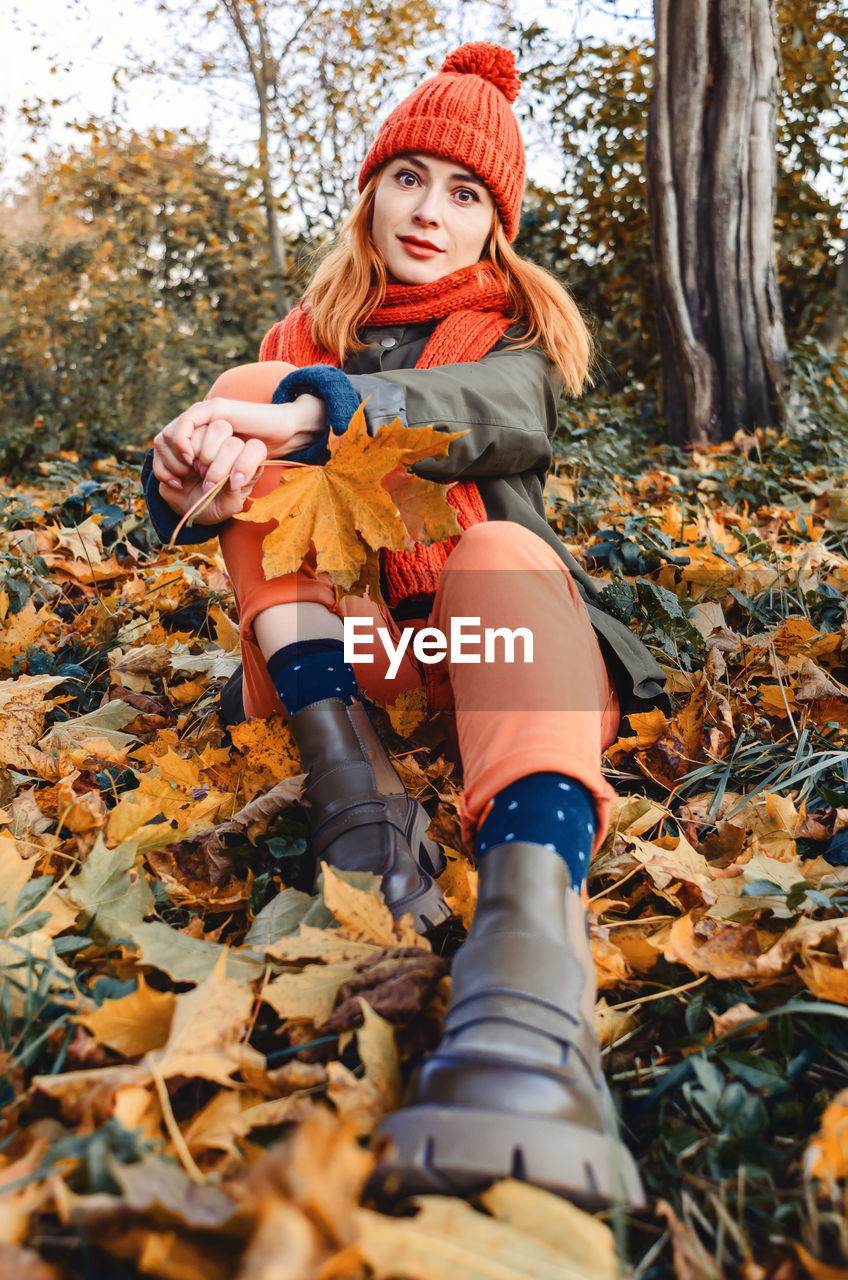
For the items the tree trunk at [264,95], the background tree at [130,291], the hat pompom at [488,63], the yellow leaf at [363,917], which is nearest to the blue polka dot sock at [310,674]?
the yellow leaf at [363,917]

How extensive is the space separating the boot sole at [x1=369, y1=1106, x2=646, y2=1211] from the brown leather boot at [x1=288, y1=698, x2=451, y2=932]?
1.20 feet

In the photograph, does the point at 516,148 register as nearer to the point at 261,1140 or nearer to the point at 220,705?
the point at 220,705

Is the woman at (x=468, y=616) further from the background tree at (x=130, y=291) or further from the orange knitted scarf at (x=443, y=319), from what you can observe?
the background tree at (x=130, y=291)

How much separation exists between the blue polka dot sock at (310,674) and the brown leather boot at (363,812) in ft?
0.07

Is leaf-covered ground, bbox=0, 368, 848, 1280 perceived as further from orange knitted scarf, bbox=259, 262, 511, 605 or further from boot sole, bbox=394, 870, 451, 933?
orange knitted scarf, bbox=259, 262, 511, 605

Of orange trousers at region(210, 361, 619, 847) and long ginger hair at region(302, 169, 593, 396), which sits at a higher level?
long ginger hair at region(302, 169, 593, 396)

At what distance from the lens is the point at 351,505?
1.05 meters

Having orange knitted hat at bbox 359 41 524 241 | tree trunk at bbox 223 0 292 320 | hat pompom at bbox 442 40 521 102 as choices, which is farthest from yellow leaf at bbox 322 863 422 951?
tree trunk at bbox 223 0 292 320

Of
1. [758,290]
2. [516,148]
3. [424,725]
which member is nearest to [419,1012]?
[424,725]

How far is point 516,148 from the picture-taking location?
1851 millimetres

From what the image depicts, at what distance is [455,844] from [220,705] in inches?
24.6

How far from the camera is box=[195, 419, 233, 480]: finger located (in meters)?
1.09

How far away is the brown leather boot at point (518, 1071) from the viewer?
59 centimetres

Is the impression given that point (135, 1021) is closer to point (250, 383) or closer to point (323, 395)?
point (323, 395)
